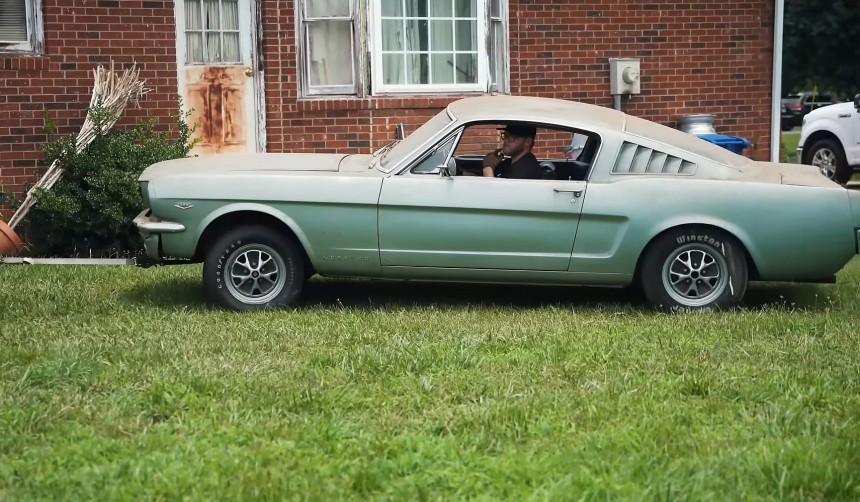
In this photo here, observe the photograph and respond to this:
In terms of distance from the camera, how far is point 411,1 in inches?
459

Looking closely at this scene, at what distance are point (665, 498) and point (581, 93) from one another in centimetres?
840

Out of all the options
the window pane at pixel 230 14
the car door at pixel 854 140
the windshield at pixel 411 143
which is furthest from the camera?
the car door at pixel 854 140

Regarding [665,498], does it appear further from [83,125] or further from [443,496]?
[83,125]

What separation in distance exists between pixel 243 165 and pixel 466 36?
469 centimetres

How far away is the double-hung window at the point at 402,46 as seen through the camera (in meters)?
11.5

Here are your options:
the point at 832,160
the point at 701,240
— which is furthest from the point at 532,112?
the point at 832,160

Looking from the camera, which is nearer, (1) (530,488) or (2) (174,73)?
(1) (530,488)

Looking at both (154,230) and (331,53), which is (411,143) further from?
(331,53)

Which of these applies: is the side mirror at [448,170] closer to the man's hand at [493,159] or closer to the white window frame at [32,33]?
the man's hand at [493,159]

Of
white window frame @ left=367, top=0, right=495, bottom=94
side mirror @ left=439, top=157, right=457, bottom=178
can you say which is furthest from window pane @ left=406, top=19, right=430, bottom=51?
side mirror @ left=439, top=157, right=457, bottom=178

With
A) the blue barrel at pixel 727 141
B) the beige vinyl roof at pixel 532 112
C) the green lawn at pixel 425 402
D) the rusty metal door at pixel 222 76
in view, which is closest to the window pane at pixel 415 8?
the rusty metal door at pixel 222 76

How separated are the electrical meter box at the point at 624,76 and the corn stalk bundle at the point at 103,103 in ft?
15.1

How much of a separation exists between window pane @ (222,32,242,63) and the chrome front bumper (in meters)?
4.05

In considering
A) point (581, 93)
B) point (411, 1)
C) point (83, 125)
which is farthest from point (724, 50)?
point (83, 125)
